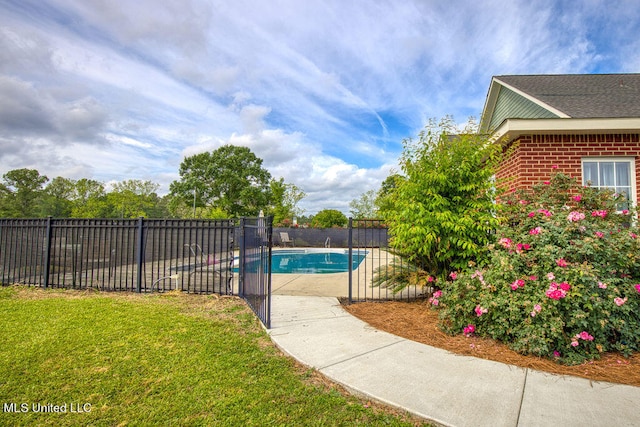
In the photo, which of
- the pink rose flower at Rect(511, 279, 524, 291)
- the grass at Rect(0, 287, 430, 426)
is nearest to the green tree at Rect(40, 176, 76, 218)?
the grass at Rect(0, 287, 430, 426)

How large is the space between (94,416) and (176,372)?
733 mm

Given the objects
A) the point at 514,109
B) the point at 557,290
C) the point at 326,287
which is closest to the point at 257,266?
the point at 326,287

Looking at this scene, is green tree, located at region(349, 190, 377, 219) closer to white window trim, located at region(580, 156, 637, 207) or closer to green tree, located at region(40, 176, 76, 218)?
white window trim, located at region(580, 156, 637, 207)

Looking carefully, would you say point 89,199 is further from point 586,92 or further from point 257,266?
point 586,92

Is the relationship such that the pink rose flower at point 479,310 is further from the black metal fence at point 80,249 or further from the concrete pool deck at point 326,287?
the black metal fence at point 80,249

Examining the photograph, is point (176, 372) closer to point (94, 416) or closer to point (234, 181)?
point (94, 416)

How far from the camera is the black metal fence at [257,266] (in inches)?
157

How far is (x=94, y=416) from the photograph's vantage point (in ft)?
7.06

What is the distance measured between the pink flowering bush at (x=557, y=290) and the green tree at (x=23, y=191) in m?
54.0

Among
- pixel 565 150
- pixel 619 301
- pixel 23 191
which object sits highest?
pixel 23 191

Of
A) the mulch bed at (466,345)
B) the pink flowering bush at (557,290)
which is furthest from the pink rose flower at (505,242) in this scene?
the mulch bed at (466,345)

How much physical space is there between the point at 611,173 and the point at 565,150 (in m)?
1.02

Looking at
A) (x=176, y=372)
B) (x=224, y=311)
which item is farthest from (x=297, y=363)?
(x=224, y=311)

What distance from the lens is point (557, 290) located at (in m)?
3.10
